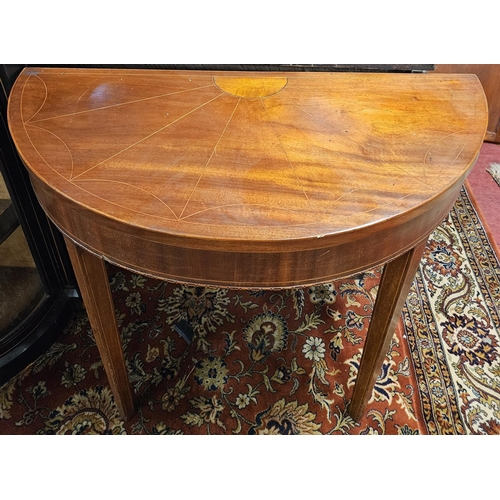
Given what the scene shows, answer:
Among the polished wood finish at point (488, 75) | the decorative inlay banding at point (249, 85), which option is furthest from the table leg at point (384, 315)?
the polished wood finish at point (488, 75)

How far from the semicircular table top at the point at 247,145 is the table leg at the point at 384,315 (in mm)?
164

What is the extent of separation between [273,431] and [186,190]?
2.05 ft

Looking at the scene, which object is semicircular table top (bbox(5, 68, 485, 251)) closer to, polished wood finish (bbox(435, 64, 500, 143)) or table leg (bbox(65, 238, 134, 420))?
table leg (bbox(65, 238, 134, 420))

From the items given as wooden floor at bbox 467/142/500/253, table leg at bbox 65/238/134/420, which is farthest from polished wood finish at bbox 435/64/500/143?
table leg at bbox 65/238/134/420

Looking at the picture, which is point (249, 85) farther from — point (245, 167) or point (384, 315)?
point (384, 315)

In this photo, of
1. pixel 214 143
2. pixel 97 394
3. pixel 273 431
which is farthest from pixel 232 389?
pixel 214 143

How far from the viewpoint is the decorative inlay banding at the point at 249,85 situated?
2.67ft

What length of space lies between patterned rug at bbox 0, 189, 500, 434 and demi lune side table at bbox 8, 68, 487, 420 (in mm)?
274

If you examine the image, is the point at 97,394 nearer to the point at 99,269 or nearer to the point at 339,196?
the point at 99,269

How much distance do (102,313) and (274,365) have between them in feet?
1.56

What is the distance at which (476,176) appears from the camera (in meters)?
1.77

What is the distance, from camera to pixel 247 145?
2.26 feet

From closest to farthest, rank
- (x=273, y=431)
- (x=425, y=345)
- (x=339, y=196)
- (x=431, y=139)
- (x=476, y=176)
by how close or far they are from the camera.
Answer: (x=339, y=196) < (x=431, y=139) < (x=273, y=431) < (x=425, y=345) < (x=476, y=176)

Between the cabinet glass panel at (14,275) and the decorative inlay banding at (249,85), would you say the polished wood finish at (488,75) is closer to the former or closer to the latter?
the decorative inlay banding at (249,85)
